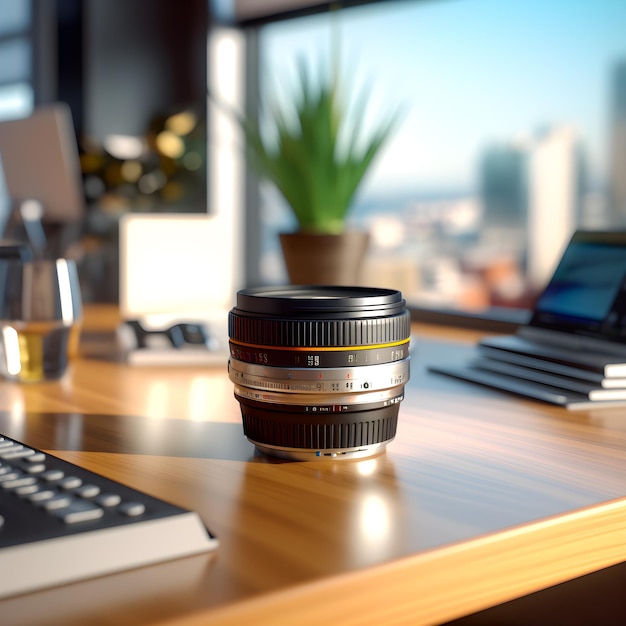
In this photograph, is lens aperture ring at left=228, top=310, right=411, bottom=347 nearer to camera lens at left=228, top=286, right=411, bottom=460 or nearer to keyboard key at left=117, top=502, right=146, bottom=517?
camera lens at left=228, top=286, right=411, bottom=460

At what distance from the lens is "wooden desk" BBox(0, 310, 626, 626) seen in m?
0.52

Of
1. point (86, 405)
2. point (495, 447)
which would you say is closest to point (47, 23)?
point (86, 405)

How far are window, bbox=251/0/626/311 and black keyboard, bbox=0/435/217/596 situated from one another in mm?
1484

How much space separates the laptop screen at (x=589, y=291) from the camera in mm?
1195

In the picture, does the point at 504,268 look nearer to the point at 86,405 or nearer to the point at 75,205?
the point at 75,205

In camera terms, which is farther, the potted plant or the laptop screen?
the potted plant

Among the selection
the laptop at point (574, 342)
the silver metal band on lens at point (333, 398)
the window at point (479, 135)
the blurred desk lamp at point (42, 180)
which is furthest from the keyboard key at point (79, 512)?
the blurred desk lamp at point (42, 180)

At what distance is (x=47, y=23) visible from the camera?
10.4 feet

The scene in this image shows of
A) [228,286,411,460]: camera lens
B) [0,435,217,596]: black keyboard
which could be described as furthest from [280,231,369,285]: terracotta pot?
[0,435,217,596]: black keyboard

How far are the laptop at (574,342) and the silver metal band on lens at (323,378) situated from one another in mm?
347

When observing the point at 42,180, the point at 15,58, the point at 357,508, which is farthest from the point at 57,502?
the point at 15,58

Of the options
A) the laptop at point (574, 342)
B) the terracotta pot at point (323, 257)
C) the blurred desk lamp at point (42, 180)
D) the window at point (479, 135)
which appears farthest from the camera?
the blurred desk lamp at point (42, 180)

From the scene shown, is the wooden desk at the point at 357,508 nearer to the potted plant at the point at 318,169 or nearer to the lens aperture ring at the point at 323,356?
the lens aperture ring at the point at 323,356

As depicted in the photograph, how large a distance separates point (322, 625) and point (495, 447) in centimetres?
38
